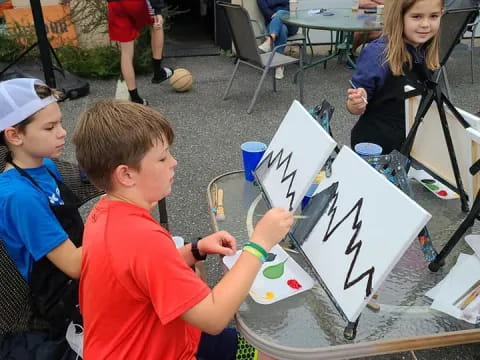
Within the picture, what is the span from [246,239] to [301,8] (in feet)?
18.2

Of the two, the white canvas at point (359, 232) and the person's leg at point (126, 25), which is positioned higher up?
the white canvas at point (359, 232)

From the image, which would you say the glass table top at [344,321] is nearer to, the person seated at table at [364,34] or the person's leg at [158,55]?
the person's leg at [158,55]

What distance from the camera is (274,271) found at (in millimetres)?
1330

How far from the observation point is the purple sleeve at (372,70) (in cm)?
217

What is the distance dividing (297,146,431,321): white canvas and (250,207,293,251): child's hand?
13 cm

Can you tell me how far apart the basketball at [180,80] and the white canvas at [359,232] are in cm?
416

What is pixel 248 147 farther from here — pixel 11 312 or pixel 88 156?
pixel 11 312

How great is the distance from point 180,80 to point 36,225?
4.06 m

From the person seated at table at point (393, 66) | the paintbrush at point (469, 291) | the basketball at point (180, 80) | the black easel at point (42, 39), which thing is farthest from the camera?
the basketball at point (180, 80)

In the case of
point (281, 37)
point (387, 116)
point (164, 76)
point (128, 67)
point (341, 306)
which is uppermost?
point (341, 306)

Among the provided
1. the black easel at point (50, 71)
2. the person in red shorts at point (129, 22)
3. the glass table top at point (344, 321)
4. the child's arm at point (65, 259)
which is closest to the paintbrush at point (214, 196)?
the glass table top at point (344, 321)

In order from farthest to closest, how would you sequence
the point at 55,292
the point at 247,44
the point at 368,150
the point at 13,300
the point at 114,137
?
the point at 247,44 → the point at 368,150 → the point at 55,292 → the point at 13,300 → the point at 114,137

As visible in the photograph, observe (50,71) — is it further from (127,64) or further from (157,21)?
(157,21)

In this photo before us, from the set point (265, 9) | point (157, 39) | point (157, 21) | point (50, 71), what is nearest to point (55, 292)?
point (50, 71)
